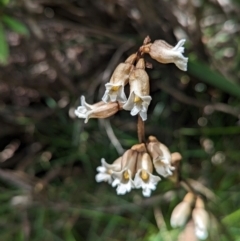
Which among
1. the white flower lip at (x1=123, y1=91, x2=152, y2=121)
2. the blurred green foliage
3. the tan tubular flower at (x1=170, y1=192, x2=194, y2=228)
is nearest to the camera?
the white flower lip at (x1=123, y1=91, x2=152, y2=121)

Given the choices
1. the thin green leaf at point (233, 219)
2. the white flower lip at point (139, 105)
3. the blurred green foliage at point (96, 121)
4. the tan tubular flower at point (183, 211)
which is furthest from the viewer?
the blurred green foliage at point (96, 121)

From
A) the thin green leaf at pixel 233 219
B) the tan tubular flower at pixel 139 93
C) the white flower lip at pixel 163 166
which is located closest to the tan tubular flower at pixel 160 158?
the white flower lip at pixel 163 166

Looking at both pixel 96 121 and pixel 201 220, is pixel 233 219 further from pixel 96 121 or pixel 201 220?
pixel 96 121

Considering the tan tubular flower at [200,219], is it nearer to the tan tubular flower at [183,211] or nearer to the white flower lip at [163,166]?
the tan tubular flower at [183,211]

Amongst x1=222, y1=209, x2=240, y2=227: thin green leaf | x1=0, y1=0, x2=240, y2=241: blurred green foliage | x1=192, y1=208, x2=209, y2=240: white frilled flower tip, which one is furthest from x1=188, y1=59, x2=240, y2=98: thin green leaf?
x1=192, y1=208, x2=209, y2=240: white frilled flower tip

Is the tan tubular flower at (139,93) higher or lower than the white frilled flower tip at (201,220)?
higher

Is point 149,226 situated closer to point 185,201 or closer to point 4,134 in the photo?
point 185,201

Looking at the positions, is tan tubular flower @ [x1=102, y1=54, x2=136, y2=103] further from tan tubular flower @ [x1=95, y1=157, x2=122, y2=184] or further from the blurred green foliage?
the blurred green foliage

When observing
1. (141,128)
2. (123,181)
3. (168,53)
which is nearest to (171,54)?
(168,53)
